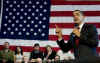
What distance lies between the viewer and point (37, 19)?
679 cm

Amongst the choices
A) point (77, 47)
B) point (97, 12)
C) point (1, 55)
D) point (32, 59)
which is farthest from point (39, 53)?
point (77, 47)

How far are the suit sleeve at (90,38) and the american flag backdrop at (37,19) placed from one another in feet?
14.2

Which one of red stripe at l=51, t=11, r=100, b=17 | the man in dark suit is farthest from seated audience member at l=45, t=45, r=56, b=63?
the man in dark suit

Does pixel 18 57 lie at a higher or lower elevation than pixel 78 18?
lower

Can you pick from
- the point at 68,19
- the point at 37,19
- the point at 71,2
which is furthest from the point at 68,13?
the point at 37,19

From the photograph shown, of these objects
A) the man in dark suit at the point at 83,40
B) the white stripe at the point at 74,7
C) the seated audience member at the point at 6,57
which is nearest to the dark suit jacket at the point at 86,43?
the man in dark suit at the point at 83,40

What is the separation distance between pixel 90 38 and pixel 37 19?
15.5 ft

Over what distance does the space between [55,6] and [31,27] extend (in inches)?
30.8

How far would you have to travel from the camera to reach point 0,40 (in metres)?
6.77

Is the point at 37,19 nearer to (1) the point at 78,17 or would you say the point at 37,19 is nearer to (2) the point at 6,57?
(2) the point at 6,57

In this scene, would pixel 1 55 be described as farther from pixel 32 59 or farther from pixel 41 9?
pixel 41 9

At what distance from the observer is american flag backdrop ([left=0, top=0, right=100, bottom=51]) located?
21.6 ft

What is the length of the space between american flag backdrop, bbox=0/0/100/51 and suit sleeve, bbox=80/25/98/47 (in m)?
4.32

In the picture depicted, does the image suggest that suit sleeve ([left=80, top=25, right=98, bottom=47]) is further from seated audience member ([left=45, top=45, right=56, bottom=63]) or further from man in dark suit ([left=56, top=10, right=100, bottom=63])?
seated audience member ([left=45, top=45, right=56, bottom=63])
